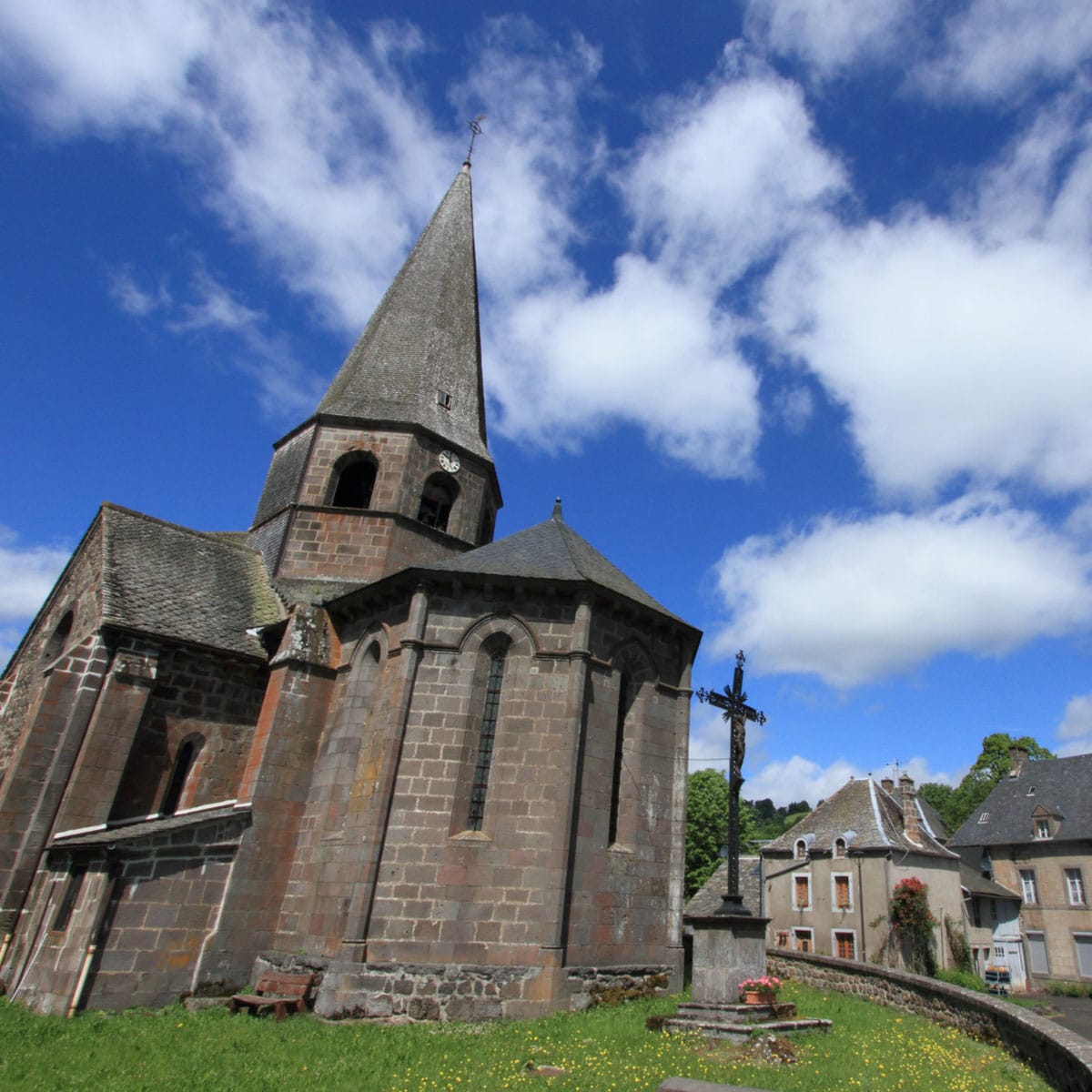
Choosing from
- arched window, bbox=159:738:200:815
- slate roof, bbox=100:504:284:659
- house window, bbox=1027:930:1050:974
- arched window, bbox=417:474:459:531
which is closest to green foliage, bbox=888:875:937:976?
house window, bbox=1027:930:1050:974

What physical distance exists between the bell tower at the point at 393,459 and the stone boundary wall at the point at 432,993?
851 centimetres

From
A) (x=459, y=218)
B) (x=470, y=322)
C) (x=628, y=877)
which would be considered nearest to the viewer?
(x=628, y=877)

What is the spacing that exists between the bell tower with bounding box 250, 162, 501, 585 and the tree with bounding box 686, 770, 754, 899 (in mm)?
23726

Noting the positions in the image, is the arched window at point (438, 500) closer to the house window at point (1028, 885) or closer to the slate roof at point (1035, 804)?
the slate roof at point (1035, 804)

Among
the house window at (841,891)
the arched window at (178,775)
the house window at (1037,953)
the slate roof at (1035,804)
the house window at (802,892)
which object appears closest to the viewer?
the arched window at (178,775)

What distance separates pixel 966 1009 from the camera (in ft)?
38.5

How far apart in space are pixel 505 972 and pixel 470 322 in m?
18.0

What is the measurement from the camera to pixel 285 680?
15.2m

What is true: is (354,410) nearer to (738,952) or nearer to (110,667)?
(110,667)

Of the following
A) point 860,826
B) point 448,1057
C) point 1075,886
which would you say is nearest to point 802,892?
point 860,826

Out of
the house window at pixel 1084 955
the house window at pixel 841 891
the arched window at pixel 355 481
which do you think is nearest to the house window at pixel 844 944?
the house window at pixel 841 891

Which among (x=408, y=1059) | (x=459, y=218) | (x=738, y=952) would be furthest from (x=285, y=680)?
(x=459, y=218)

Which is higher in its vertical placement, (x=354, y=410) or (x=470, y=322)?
(x=470, y=322)

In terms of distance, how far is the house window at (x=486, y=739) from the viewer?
13.1 metres
